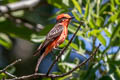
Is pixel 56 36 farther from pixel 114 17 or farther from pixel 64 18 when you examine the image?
pixel 114 17

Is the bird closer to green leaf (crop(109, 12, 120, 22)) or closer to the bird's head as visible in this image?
the bird's head

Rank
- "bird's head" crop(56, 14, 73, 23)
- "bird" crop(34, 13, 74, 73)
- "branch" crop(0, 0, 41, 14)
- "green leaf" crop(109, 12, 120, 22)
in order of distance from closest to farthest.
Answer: "bird" crop(34, 13, 74, 73), "bird's head" crop(56, 14, 73, 23), "green leaf" crop(109, 12, 120, 22), "branch" crop(0, 0, 41, 14)

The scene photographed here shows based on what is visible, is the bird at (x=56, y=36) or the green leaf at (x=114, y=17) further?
the green leaf at (x=114, y=17)

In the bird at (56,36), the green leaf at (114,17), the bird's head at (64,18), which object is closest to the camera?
the bird at (56,36)

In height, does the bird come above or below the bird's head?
below

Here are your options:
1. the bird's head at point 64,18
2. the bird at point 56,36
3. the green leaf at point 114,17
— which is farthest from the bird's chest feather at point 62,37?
the green leaf at point 114,17

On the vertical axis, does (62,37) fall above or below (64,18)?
below

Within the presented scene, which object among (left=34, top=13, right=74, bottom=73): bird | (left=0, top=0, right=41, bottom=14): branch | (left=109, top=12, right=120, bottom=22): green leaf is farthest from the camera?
(left=0, top=0, right=41, bottom=14): branch

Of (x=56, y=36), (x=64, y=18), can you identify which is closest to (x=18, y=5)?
(x=64, y=18)

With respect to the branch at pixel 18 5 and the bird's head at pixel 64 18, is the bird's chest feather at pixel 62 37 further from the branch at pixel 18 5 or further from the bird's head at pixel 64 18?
the branch at pixel 18 5

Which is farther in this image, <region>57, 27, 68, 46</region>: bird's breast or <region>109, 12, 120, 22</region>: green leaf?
<region>109, 12, 120, 22</region>: green leaf

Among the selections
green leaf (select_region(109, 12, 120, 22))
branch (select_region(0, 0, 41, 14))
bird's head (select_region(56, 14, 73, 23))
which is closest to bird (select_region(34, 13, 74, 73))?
bird's head (select_region(56, 14, 73, 23))

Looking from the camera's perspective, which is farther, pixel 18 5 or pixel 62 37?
pixel 18 5

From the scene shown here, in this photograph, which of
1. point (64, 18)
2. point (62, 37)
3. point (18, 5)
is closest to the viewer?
point (62, 37)
